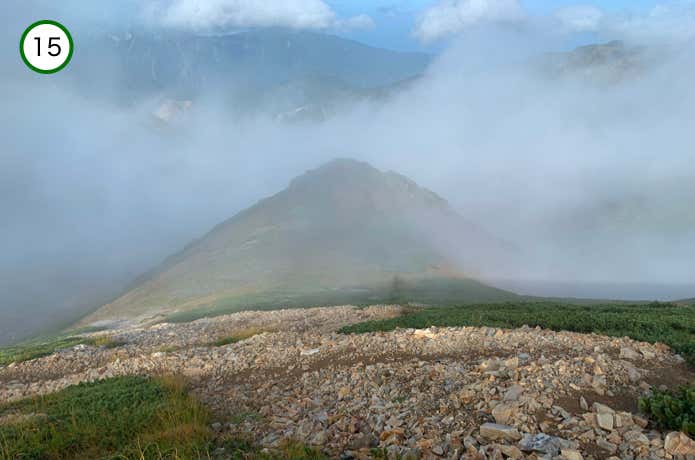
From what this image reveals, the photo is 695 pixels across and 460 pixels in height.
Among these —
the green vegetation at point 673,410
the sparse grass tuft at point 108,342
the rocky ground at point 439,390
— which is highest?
the green vegetation at point 673,410

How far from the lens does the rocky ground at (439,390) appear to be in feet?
22.6

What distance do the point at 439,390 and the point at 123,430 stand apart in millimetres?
6070

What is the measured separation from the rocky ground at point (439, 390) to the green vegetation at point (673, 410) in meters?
0.22

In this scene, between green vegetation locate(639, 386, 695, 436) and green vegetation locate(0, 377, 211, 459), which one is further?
green vegetation locate(0, 377, 211, 459)

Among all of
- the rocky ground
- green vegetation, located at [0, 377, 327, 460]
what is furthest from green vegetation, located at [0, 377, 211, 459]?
the rocky ground

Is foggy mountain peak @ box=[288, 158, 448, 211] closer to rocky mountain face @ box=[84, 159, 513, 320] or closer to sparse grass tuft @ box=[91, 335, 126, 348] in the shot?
rocky mountain face @ box=[84, 159, 513, 320]

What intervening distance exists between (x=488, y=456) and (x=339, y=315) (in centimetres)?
2143

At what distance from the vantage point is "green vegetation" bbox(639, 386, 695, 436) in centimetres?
661

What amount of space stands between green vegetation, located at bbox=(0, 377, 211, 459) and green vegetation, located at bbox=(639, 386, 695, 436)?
6986 millimetres

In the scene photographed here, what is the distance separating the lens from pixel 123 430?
8719 mm

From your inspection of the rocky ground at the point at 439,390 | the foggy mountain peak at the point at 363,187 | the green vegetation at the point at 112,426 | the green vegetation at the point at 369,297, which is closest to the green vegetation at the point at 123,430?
the green vegetation at the point at 112,426

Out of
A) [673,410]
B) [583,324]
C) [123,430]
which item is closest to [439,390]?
[673,410]

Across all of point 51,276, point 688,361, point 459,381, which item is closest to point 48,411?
point 459,381

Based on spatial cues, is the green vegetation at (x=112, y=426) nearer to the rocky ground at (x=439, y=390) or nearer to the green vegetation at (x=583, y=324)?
the rocky ground at (x=439, y=390)
